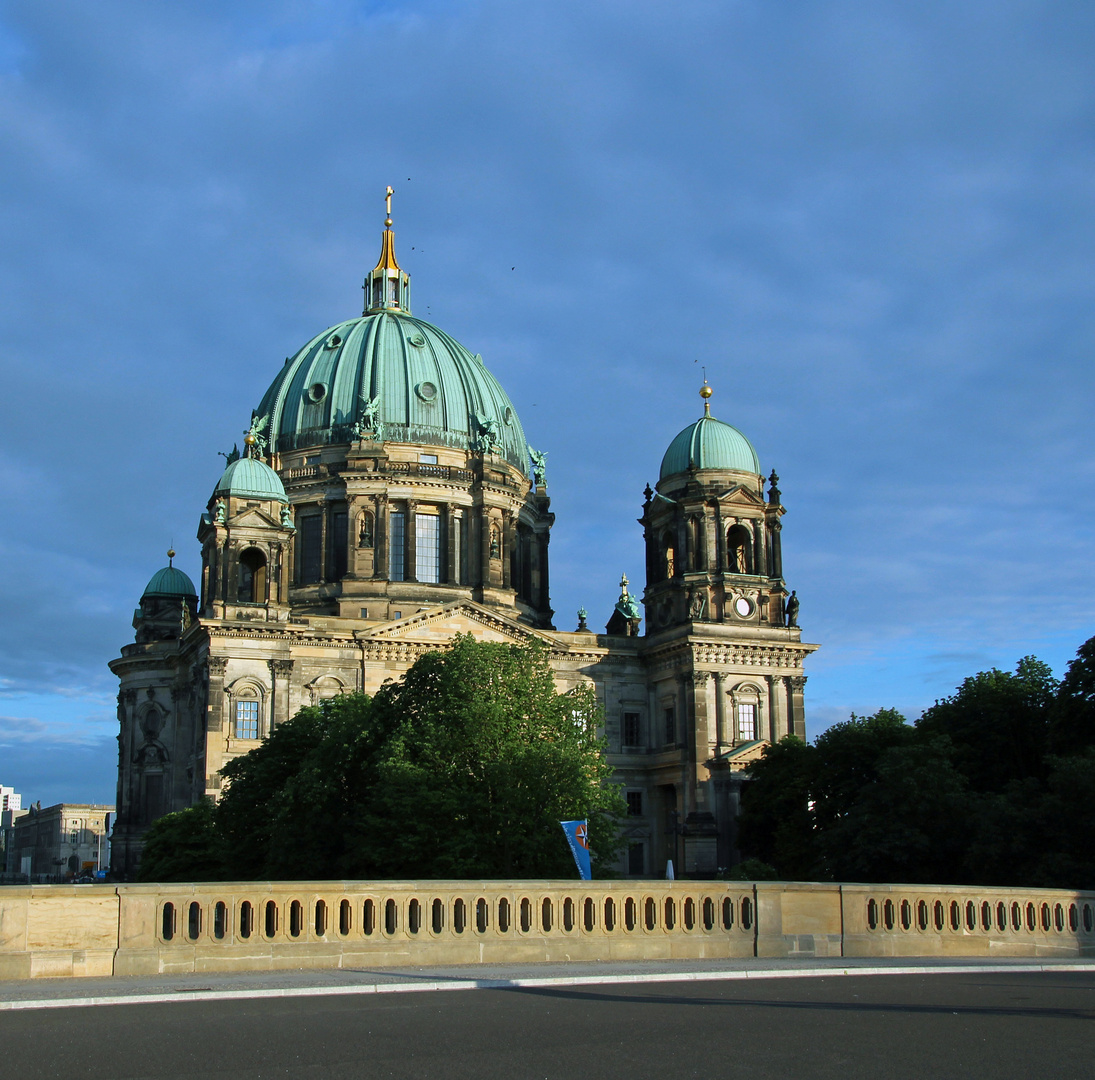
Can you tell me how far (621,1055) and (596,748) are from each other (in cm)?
3529

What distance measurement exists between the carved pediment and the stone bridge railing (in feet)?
160

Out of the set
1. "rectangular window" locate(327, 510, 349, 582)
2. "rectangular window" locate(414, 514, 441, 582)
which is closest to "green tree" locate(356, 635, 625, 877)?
"rectangular window" locate(327, 510, 349, 582)

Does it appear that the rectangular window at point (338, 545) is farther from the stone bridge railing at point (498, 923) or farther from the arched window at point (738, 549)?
the stone bridge railing at point (498, 923)

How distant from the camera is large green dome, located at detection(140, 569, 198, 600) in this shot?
308 ft

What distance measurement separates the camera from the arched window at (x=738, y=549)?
7994 cm

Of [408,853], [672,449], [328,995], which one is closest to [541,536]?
[672,449]

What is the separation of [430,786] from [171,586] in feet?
180

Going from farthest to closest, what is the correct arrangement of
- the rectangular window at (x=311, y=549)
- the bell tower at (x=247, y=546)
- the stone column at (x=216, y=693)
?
1. the rectangular window at (x=311, y=549)
2. the bell tower at (x=247, y=546)
3. the stone column at (x=216, y=693)

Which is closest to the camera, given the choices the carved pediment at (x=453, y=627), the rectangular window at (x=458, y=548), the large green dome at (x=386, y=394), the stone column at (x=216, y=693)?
the stone column at (x=216, y=693)

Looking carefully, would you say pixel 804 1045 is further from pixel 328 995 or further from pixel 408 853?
pixel 408 853

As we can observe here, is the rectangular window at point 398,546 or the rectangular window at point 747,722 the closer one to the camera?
the rectangular window at point 747,722

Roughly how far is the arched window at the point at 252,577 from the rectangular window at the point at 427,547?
10.3 metres

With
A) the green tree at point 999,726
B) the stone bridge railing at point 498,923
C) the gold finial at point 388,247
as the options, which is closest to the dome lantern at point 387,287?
the gold finial at point 388,247

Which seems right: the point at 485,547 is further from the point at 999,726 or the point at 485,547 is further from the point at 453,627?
the point at 999,726
